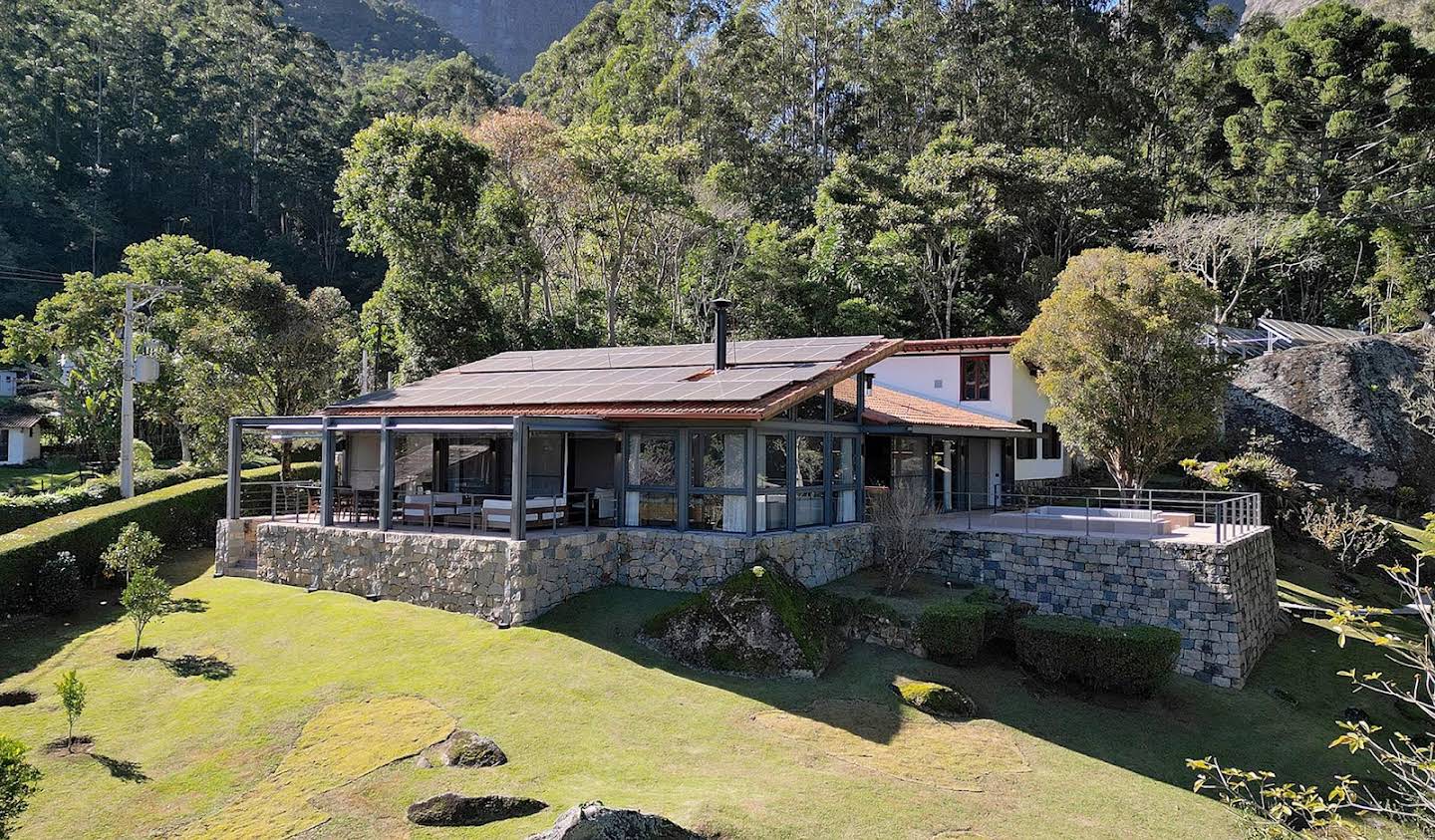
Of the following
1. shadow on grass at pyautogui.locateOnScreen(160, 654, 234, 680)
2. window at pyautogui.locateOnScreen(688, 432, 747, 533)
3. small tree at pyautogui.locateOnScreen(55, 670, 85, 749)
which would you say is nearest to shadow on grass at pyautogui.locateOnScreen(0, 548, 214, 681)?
shadow on grass at pyautogui.locateOnScreen(160, 654, 234, 680)

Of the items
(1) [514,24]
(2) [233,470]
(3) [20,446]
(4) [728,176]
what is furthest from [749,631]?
(1) [514,24]

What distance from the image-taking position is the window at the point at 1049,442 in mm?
26719

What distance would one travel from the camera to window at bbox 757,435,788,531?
14.8 meters

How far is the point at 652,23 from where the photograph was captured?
169 feet

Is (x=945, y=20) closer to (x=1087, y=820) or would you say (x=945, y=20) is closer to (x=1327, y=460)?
(x=1327, y=460)

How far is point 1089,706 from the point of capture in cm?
1247

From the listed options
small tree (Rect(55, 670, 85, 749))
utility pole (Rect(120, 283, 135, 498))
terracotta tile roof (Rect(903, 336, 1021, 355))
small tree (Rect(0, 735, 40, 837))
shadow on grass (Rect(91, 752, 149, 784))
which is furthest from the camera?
terracotta tile roof (Rect(903, 336, 1021, 355))

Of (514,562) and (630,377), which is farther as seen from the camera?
(630,377)

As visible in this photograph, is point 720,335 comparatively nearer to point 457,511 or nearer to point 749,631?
point 457,511

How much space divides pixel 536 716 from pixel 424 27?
13751cm

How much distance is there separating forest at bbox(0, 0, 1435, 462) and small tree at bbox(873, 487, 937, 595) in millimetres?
16233

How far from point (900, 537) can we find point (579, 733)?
27.1 ft

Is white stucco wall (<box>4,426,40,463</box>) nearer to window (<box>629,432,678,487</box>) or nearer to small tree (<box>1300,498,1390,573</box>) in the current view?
window (<box>629,432,678,487</box>)

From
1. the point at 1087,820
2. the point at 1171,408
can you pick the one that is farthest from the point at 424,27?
the point at 1087,820
